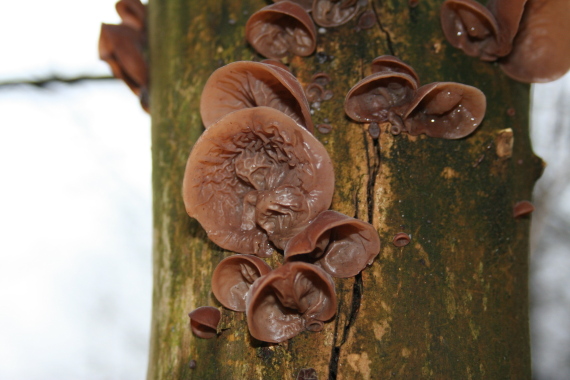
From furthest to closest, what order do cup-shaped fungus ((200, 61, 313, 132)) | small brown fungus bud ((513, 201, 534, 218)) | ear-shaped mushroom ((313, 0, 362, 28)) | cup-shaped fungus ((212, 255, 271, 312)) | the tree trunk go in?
1. ear-shaped mushroom ((313, 0, 362, 28))
2. small brown fungus bud ((513, 201, 534, 218))
3. cup-shaped fungus ((200, 61, 313, 132))
4. cup-shaped fungus ((212, 255, 271, 312))
5. the tree trunk

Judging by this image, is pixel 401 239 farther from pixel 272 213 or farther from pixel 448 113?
pixel 448 113

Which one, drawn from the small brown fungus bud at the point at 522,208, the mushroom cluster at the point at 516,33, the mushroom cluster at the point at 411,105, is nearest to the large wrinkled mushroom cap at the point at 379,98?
the mushroom cluster at the point at 411,105

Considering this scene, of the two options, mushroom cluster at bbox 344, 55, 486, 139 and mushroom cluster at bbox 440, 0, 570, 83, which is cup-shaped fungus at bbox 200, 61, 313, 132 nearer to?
mushroom cluster at bbox 344, 55, 486, 139

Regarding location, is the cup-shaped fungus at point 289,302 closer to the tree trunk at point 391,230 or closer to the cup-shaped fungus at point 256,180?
the tree trunk at point 391,230

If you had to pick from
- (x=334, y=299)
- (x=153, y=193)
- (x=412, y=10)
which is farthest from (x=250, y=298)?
(x=412, y=10)

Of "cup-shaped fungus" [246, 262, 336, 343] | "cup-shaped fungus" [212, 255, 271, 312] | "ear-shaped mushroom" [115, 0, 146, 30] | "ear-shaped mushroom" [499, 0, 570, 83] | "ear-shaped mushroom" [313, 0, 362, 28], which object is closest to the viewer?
"cup-shaped fungus" [246, 262, 336, 343]

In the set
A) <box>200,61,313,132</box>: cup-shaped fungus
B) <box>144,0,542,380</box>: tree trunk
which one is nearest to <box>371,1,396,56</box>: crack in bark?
<box>144,0,542,380</box>: tree trunk

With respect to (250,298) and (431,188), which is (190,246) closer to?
(250,298)
